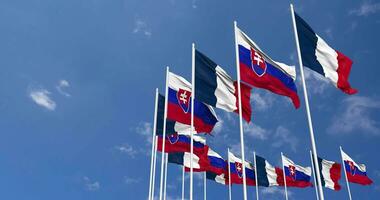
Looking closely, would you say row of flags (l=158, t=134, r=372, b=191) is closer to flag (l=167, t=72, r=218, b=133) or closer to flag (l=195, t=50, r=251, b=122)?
flag (l=167, t=72, r=218, b=133)

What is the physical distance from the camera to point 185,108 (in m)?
21.9

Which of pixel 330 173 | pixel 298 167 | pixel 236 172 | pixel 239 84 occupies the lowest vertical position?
pixel 239 84

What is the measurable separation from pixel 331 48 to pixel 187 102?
29.6ft

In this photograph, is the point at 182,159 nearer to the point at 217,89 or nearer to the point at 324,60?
the point at 217,89

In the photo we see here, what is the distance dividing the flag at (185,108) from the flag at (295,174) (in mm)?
17741

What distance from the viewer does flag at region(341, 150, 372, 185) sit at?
3547 centimetres

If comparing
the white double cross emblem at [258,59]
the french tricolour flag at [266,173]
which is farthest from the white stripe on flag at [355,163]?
the white double cross emblem at [258,59]

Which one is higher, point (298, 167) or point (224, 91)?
point (298, 167)

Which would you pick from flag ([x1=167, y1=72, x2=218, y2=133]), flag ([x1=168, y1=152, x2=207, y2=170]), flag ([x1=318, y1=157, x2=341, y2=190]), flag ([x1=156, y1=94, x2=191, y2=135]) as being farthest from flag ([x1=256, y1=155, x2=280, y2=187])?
flag ([x1=167, y1=72, x2=218, y2=133])

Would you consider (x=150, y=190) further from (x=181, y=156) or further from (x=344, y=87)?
(x=344, y=87)

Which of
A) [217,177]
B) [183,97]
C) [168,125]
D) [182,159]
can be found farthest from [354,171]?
[183,97]

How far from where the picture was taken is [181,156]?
29547 millimetres

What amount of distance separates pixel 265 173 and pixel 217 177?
4698mm

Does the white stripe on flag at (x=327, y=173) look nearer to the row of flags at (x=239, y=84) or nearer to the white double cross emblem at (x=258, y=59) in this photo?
the row of flags at (x=239, y=84)
